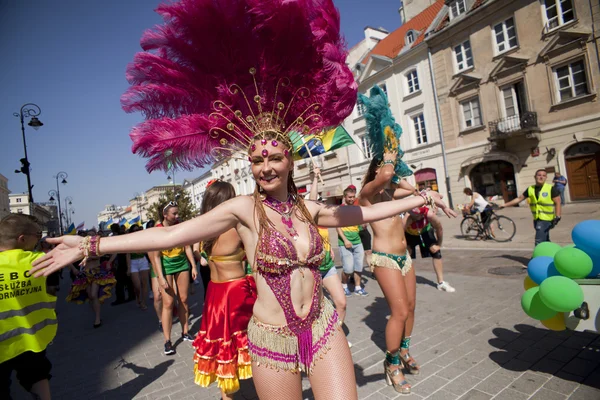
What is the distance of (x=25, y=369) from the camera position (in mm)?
2918

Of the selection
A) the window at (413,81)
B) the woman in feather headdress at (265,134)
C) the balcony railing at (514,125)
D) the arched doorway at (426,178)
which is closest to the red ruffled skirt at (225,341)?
the woman in feather headdress at (265,134)

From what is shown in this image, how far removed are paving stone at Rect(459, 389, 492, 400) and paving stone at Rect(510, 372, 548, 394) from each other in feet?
0.95

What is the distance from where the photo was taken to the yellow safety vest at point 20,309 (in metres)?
2.74

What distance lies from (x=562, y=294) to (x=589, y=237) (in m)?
0.59

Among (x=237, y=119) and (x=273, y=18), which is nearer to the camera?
(x=273, y=18)

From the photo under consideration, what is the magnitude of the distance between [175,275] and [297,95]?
153 inches

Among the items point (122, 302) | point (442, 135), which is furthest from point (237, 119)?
point (442, 135)

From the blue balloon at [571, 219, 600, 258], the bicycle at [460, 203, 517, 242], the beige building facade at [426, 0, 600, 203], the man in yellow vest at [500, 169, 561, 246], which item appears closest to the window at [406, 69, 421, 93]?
the beige building facade at [426, 0, 600, 203]

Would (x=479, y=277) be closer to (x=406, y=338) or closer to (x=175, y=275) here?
(x=406, y=338)

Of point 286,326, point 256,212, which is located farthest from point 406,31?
point 286,326

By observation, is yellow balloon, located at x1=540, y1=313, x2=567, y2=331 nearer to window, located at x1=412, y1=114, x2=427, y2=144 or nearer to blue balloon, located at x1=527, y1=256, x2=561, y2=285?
blue balloon, located at x1=527, y1=256, x2=561, y2=285

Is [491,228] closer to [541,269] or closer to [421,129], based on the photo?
[541,269]

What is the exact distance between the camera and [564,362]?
3244 mm

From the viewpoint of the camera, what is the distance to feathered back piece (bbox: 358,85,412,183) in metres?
3.23
